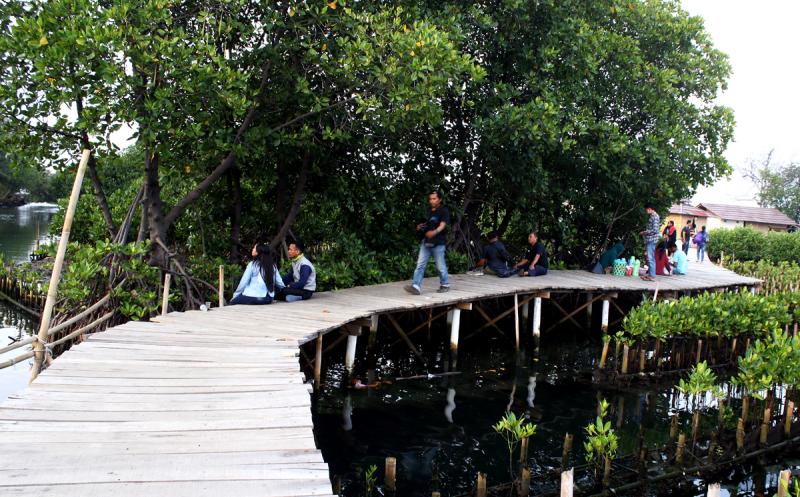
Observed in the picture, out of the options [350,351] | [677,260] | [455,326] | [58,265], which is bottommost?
[350,351]

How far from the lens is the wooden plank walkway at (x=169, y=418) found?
3.56 meters

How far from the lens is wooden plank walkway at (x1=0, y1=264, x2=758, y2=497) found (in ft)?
11.7

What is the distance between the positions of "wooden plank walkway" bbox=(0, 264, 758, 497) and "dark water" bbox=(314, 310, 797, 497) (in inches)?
61.3

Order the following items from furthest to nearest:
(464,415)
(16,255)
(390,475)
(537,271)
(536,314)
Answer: (16,255) → (537,271) → (536,314) → (464,415) → (390,475)

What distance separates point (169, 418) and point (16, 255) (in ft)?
88.3

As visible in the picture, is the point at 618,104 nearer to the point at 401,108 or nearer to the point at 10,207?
the point at 401,108

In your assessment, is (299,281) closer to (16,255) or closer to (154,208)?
(154,208)

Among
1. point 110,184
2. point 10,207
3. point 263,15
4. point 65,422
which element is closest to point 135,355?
point 65,422

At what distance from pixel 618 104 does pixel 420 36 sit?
9.03 meters

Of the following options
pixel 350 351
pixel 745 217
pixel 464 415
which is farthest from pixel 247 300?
pixel 745 217

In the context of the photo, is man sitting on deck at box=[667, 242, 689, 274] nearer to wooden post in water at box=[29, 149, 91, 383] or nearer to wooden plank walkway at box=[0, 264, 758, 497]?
wooden plank walkway at box=[0, 264, 758, 497]

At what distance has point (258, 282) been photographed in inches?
380

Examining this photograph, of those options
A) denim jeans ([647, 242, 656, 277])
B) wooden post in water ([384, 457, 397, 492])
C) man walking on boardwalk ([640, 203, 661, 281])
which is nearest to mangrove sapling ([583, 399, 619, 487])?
wooden post in water ([384, 457, 397, 492])

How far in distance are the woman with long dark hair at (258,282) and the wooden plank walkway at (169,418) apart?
169 centimetres
